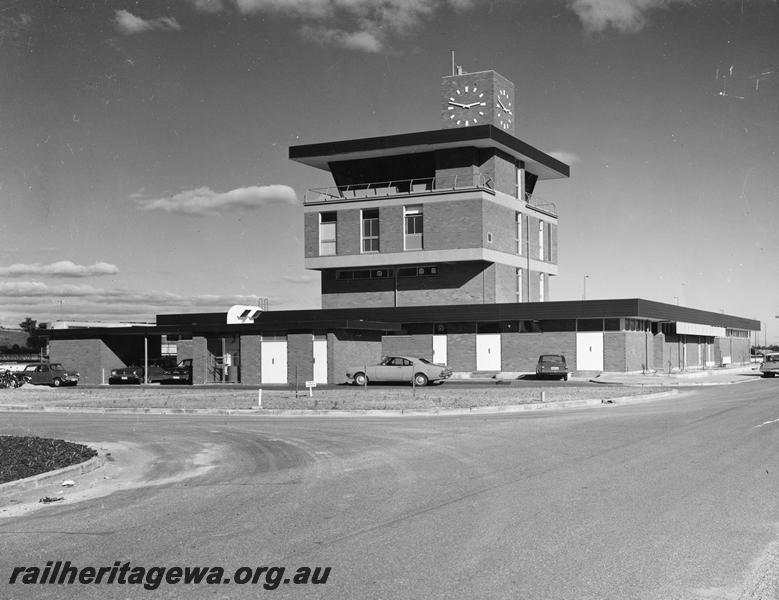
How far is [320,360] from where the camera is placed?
138 ft

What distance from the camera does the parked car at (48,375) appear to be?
4581 cm

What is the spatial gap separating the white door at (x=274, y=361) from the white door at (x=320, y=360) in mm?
1839

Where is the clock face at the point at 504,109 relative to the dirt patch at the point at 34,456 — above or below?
above

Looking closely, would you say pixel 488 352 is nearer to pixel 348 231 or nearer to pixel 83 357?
pixel 348 231

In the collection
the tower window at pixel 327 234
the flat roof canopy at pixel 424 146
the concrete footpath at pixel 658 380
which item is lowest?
the concrete footpath at pixel 658 380

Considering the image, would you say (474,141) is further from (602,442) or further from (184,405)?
(602,442)

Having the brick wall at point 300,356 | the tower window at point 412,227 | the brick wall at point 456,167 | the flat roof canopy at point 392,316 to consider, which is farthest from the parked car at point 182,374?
the brick wall at point 456,167

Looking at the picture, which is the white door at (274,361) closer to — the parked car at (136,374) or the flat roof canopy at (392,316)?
the flat roof canopy at (392,316)

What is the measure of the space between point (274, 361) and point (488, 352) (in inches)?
584

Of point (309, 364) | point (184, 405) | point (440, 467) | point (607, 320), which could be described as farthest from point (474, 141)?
point (440, 467)

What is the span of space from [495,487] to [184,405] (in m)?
19.8

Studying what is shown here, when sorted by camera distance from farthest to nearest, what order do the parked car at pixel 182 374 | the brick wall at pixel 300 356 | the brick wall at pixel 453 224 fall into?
the brick wall at pixel 453 224 → the parked car at pixel 182 374 → the brick wall at pixel 300 356

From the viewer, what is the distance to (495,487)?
1051 cm

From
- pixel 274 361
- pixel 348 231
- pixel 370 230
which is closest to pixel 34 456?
pixel 274 361
